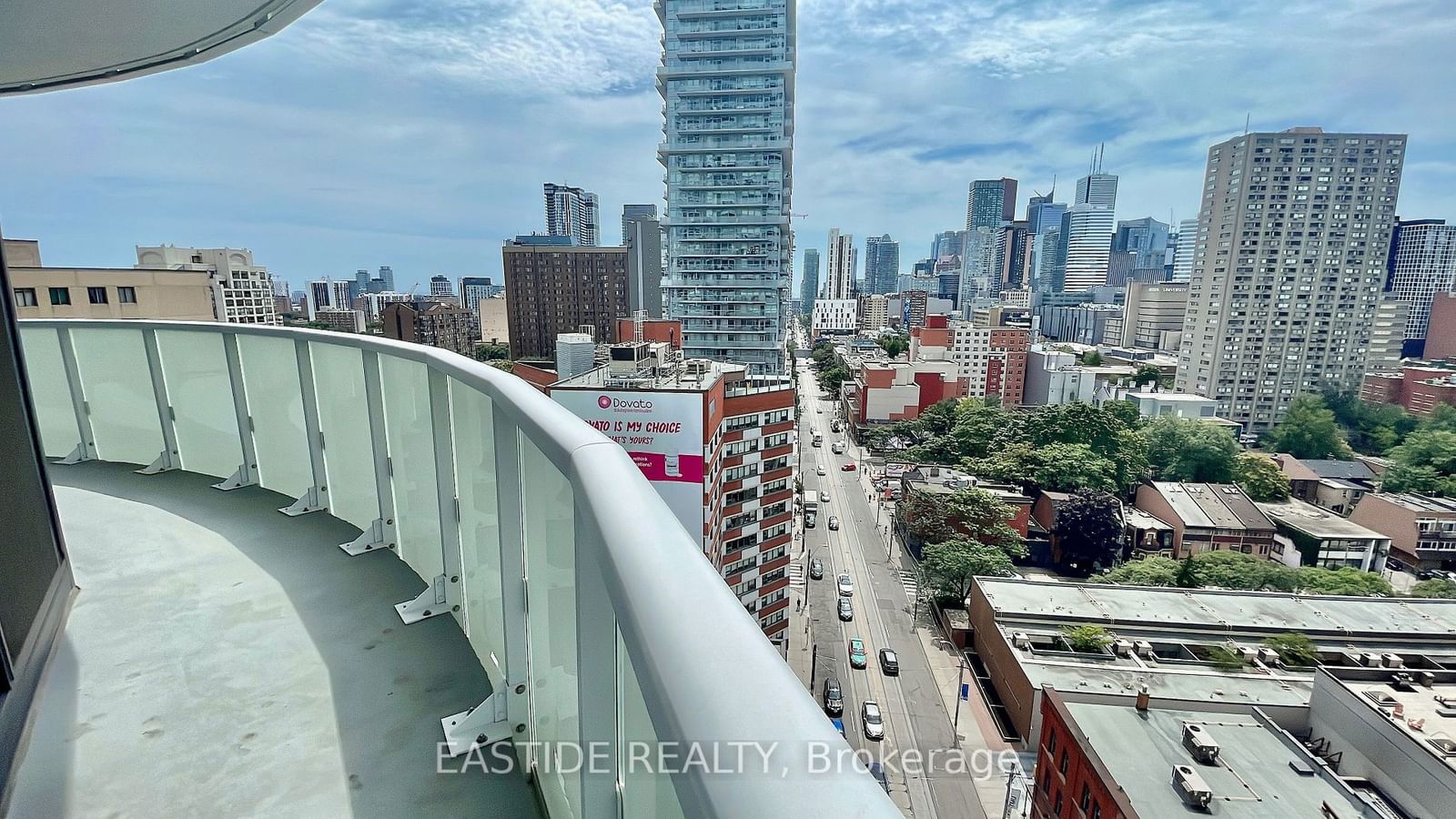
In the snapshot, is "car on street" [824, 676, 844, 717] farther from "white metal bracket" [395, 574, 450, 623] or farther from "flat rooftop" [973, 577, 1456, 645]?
"white metal bracket" [395, 574, 450, 623]

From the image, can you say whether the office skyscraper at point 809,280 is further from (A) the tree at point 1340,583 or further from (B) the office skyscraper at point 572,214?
(A) the tree at point 1340,583

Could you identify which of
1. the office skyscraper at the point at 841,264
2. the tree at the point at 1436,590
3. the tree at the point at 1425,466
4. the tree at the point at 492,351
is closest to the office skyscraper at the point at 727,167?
the tree at the point at 492,351

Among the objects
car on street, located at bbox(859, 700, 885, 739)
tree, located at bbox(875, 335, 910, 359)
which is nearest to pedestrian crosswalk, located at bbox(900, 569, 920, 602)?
car on street, located at bbox(859, 700, 885, 739)

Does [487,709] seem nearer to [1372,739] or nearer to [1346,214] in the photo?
[1372,739]

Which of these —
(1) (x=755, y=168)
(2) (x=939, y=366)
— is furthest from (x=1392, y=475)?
(1) (x=755, y=168)

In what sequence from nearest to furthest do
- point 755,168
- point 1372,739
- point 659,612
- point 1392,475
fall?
point 659,612
point 1372,739
point 1392,475
point 755,168

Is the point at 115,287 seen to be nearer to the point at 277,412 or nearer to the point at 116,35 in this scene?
the point at 277,412
